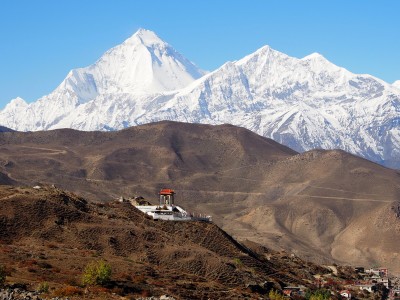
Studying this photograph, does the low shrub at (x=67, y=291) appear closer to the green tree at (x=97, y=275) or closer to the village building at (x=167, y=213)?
the green tree at (x=97, y=275)

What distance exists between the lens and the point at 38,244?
106688mm

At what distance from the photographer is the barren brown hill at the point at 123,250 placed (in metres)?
93.5

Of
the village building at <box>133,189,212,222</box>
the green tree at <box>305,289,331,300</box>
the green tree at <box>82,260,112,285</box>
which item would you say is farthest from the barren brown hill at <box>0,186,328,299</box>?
the green tree at <box>305,289,331,300</box>

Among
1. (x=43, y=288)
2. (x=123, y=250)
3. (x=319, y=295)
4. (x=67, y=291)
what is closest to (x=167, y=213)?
(x=123, y=250)

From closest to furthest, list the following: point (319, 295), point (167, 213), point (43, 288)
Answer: point (43, 288) → point (319, 295) → point (167, 213)

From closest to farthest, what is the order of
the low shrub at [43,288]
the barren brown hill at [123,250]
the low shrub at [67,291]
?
1. the low shrub at [67,291]
2. the low shrub at [43,288]
3. the barren brown hill at [123,250]

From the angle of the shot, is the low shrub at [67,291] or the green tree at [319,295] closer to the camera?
the low shrub at [67,291]

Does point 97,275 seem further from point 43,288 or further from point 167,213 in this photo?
point 167,213

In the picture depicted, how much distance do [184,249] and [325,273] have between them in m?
60.7

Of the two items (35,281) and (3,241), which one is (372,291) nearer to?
(3,241)

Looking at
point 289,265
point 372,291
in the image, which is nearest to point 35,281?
point 289,265

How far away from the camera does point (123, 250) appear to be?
11156 centimetres

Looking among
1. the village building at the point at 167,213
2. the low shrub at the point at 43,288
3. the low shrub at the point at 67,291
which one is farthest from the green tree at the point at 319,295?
the low shrub at the point at 43,288

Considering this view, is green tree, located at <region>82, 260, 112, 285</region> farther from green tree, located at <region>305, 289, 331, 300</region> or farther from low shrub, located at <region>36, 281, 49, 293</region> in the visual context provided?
green tree, located at <region>305, 289, 331, 300</region>
